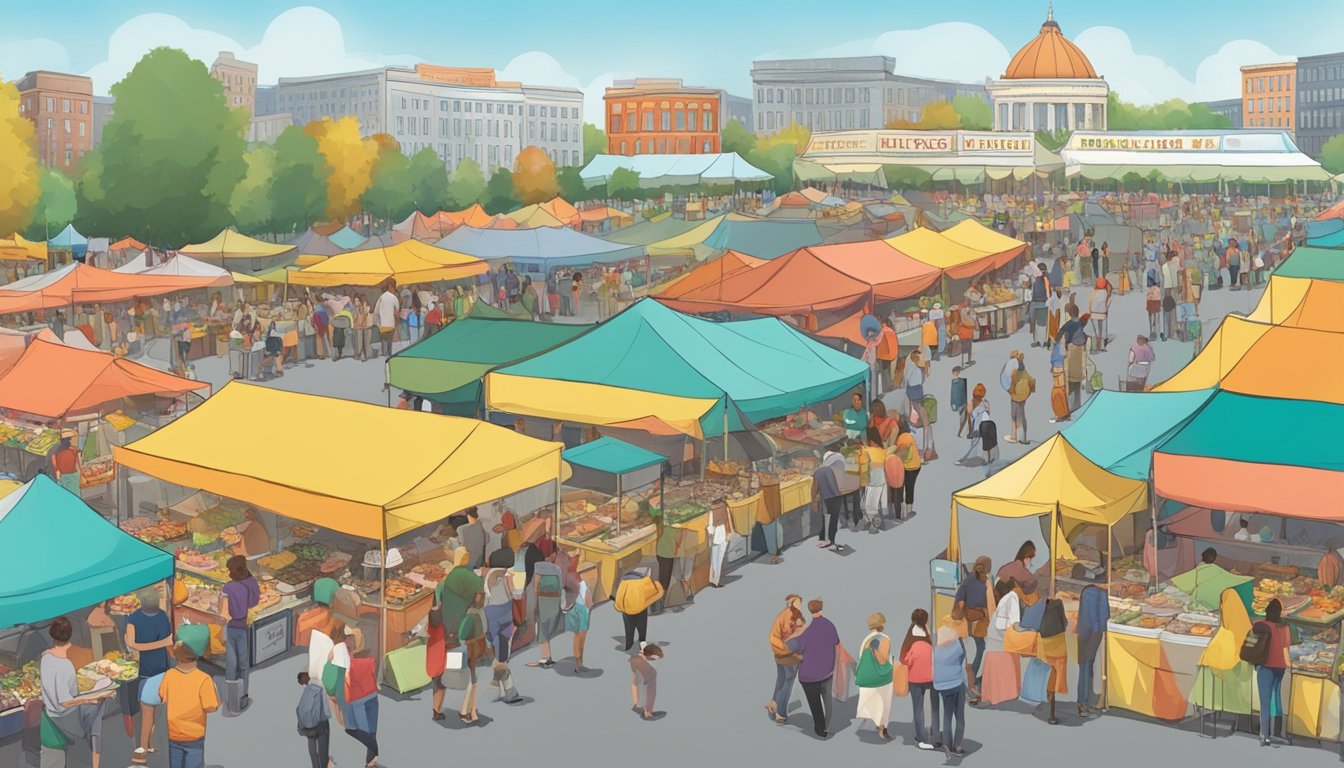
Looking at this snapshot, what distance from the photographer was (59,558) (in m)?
10.7

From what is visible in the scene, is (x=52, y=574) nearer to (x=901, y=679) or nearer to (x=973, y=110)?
(x=901, y=679)

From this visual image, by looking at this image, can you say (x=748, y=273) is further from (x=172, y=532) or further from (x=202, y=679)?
(x=202, y=679)

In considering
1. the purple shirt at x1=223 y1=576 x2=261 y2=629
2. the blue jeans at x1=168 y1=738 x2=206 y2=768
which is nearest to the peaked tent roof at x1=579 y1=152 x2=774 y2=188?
the purple shirt at x1=223 y1=576 x2=261 y2=629

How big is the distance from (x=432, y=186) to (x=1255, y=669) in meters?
71.1

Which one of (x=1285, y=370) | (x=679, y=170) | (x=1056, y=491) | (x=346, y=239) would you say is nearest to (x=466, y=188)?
(x=679, y=170)

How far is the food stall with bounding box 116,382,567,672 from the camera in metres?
12.3

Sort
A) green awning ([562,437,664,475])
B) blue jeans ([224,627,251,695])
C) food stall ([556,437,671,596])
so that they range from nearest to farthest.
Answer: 1. blue jeans ([224,627,251,695])
2. food stall ([556,437,671,596])
3. green awning ([562,437,664,475])

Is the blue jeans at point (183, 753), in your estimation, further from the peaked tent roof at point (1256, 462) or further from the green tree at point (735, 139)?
the green tree at point (735, 139)

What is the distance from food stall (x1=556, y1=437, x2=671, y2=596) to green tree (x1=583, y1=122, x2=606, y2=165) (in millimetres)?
151768

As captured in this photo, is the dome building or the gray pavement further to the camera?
the dome building

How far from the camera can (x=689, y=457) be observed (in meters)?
16.6

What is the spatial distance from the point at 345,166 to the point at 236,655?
68045 millimetres

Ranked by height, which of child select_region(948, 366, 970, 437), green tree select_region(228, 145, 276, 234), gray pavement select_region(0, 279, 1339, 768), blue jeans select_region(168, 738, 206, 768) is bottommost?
gray pavement select_region(0, 279, 1339, 768)

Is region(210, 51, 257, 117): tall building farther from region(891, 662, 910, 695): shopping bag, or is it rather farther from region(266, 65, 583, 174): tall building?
region(891, 662, 910, 695): shopping bag
